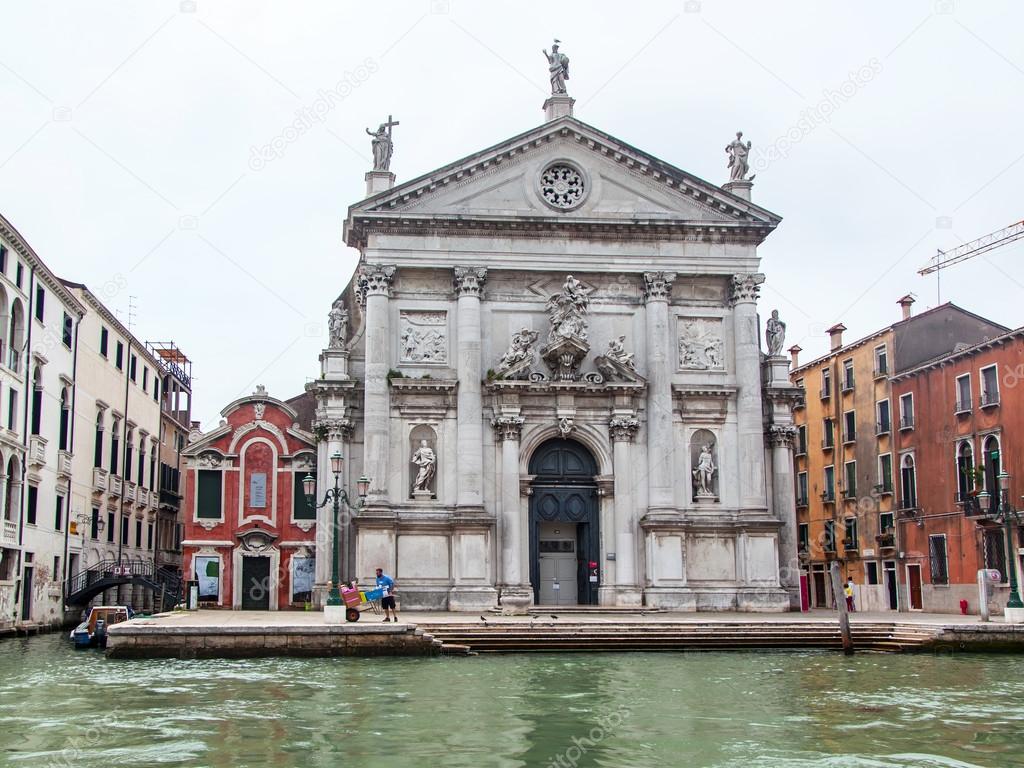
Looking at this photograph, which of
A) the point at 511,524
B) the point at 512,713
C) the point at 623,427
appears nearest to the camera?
the point at 512,713

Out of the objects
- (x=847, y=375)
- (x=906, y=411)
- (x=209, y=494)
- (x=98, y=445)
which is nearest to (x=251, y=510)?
(x=209, y=494)

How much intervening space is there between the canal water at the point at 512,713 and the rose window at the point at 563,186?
54.3ft

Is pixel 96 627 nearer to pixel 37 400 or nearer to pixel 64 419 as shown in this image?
pixel 37 400

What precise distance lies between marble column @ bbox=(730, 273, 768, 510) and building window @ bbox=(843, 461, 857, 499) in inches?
538

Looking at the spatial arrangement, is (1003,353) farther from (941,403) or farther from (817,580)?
(817,580)

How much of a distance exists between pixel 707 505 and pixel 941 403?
1150 cm

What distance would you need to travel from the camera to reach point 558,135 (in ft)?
122

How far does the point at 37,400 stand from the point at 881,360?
30734 millimetres

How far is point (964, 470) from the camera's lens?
40781 millimetres

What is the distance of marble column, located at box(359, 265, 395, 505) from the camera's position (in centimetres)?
3497

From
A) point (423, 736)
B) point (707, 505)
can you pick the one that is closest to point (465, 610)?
point (707, 505)

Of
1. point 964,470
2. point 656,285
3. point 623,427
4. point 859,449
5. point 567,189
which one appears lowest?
point 964,470

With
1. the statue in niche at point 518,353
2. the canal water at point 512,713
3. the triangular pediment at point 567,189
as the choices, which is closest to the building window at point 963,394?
the triangular pediment at point 567,189

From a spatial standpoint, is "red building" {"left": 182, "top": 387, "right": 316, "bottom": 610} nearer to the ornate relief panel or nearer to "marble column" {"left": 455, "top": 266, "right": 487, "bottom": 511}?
the ornate relief panel
